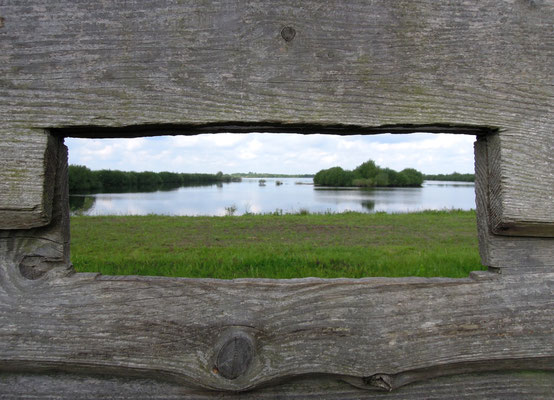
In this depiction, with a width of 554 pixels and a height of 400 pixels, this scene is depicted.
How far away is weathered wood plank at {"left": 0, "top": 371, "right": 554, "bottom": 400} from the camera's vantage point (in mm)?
1104

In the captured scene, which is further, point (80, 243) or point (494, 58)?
point (80, 243)

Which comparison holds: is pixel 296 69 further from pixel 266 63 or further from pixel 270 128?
pixel 270 128

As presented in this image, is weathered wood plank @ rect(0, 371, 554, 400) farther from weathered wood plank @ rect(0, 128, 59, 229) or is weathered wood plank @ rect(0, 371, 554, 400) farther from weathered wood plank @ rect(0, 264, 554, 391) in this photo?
weathered wood plank @ rect(0, 128, 59, 229)

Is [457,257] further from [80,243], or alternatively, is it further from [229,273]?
[80,243]

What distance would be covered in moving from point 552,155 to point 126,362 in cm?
145

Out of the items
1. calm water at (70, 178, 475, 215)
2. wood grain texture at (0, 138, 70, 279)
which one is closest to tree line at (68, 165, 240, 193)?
calm water at (70, 178, 475, 215)

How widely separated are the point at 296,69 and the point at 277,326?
0.79 meters

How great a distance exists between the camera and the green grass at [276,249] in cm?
488

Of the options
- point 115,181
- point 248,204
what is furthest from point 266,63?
point 115,181

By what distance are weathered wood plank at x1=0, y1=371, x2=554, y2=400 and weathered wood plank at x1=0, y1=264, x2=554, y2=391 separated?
0.04m

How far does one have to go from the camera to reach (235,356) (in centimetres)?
109

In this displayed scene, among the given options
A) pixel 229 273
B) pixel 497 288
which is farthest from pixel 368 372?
pixel 229 273

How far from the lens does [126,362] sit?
1097 millimetres

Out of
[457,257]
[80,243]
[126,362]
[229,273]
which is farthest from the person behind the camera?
[80,243]
